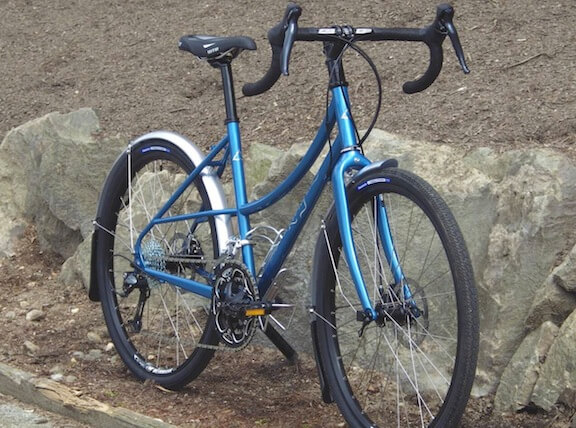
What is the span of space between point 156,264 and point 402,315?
1.63 meters

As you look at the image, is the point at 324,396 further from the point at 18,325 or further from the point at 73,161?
the point at 73,161

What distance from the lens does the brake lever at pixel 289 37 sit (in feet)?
12.4

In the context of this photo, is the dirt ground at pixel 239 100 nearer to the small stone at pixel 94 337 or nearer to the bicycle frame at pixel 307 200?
the small stone at pixel 94 337

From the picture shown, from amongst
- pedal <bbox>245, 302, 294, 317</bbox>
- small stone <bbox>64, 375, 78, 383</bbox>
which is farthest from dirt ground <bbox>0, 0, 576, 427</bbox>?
pedal <bbox>245, 302, 294, 317</bbox>

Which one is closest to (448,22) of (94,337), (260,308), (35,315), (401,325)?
(401,325)

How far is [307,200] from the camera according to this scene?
14.0ft

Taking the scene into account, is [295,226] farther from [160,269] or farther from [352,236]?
[160,269]

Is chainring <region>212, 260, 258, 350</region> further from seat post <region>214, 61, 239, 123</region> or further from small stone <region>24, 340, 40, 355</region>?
small stone <region>24, 340, 40, 355</region>

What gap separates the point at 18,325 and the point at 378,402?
2.25m

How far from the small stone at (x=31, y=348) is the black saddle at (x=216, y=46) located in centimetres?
174

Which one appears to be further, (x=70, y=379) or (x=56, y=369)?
(x=56, y=369)

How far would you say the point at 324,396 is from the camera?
415 cm

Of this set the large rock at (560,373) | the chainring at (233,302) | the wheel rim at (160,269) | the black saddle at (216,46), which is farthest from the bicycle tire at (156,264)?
the large rock at (560,373)

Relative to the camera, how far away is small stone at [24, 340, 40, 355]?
18.0 ft
